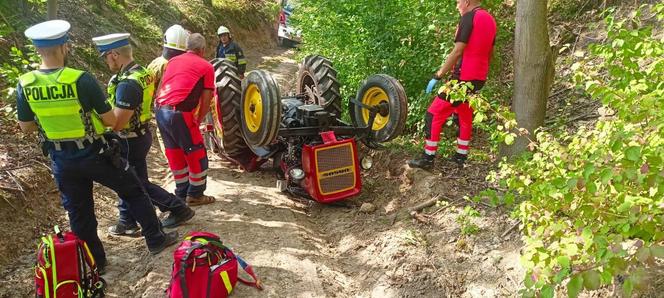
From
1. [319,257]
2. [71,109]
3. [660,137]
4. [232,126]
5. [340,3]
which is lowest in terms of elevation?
[319,257]

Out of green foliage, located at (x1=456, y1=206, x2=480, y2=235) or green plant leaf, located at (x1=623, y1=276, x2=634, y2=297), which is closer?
green plant leaf, located at (x1=623, y1=276, x2=634, y2=297)

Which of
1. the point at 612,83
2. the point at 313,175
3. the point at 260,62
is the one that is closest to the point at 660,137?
the point at 612,83

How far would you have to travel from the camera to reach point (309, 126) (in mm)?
5203

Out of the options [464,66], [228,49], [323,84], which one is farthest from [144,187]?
[228,49]

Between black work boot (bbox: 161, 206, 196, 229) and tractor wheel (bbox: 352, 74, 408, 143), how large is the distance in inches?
85.2

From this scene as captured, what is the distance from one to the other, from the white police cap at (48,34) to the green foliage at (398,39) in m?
3.80

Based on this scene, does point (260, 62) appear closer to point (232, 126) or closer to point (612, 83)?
point (232, 126)

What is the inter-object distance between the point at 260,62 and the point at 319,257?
13.0 meters

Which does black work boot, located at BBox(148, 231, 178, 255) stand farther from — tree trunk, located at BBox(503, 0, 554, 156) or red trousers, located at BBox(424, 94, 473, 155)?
tree trunk, located at BBox(503, 0, 554, 156)

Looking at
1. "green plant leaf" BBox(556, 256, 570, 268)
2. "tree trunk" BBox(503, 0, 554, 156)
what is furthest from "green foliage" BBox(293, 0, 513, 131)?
"green plant leaf" BBox(556, 256, 570, 268)

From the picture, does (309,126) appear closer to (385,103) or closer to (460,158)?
(385,103)

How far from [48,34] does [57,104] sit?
47 cm

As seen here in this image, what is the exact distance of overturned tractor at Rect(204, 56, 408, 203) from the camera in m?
4.92

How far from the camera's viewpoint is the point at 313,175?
4.93m
